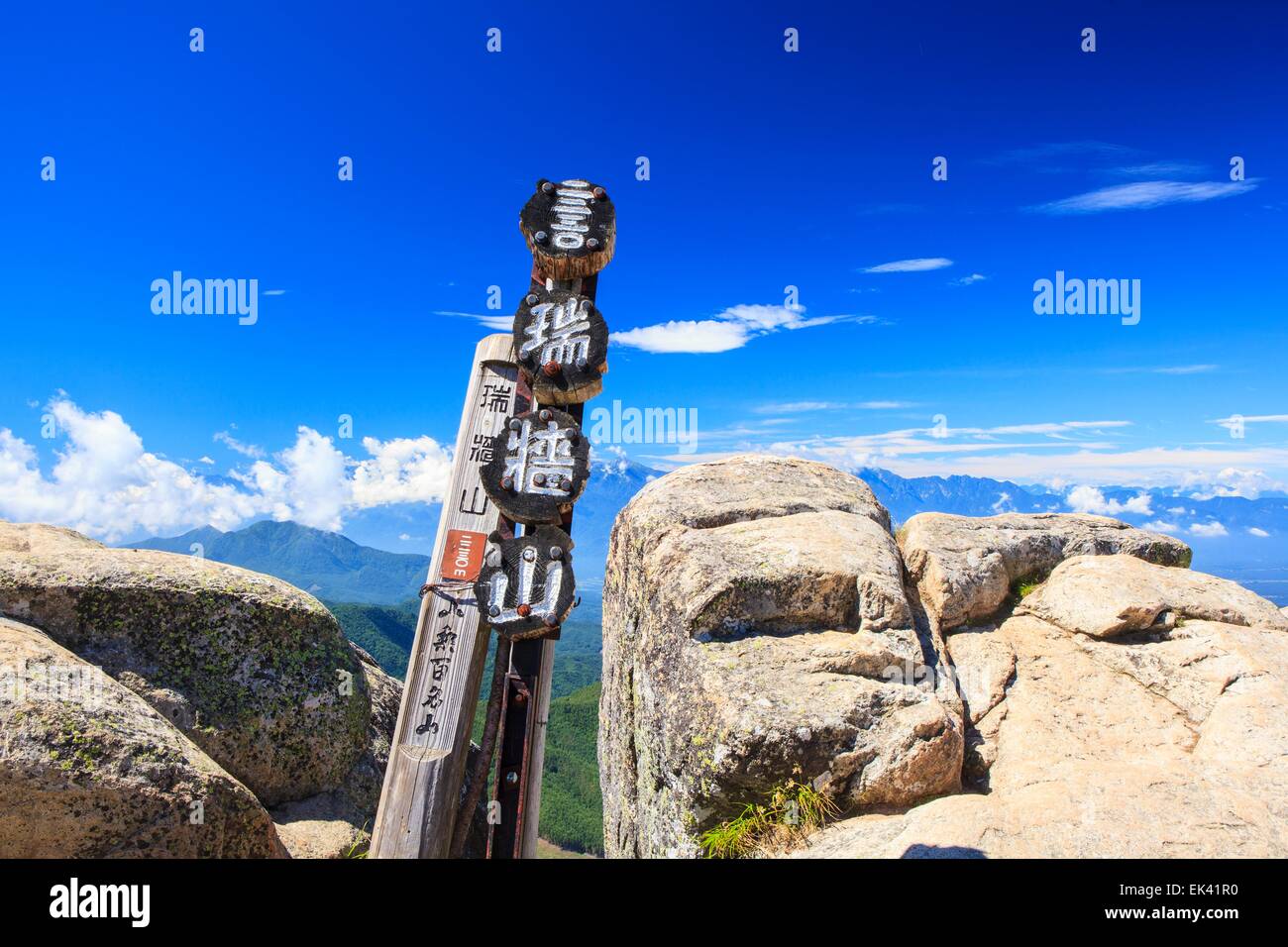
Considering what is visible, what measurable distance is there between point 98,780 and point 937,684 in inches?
357

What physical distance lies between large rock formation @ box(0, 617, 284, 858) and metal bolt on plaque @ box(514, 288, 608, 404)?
5138mm

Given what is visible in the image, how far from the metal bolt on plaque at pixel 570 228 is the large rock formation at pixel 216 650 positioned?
593 centimetres

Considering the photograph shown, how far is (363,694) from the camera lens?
966 centimetres

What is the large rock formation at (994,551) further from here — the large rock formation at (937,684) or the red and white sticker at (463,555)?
the red and white sticker at (463,555)

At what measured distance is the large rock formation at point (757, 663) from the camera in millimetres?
7562

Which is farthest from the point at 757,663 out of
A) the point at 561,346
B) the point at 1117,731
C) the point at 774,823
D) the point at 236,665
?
the point at 236,665

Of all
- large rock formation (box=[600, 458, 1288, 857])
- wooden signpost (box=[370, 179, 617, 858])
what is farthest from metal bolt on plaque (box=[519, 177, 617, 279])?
large rock formation (box=[600, 458, 1288, 857])

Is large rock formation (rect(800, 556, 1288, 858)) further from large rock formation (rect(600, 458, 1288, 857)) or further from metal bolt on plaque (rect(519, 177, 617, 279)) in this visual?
metal bolt on plaque (rect(519, 177, 617, 279))

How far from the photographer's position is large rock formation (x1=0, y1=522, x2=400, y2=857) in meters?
8.06

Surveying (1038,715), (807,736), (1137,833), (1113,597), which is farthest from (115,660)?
(1113,597)

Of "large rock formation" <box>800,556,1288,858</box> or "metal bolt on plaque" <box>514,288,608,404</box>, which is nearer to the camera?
"large rock formation" <box>800,556,1288,858</box>
